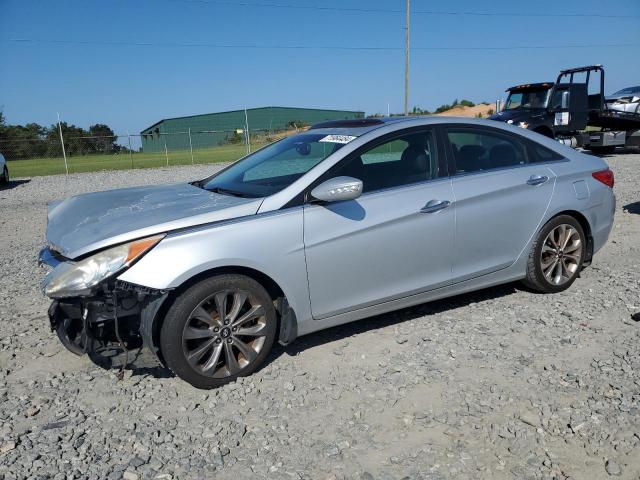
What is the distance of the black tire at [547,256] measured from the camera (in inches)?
178

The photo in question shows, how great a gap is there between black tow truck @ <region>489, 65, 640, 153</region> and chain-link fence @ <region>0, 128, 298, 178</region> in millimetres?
11848

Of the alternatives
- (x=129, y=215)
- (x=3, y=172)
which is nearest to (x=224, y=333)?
(x=129, y=215)

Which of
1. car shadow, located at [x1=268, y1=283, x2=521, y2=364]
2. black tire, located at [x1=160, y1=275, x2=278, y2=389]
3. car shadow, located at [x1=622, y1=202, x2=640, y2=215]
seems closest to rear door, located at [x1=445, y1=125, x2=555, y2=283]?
car shadow, located at [x1=268, y1=283, x2=521, y2=364]

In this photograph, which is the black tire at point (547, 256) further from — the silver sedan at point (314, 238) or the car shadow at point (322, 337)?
the car shadow at point (322, 337)

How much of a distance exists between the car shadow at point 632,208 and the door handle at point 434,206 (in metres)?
5.76

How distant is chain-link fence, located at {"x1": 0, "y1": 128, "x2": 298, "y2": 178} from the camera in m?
27.2

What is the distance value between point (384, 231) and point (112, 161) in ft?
97.2

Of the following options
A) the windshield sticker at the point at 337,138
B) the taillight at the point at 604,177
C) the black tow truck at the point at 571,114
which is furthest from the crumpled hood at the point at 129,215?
the black tow truck at the point at 571,114

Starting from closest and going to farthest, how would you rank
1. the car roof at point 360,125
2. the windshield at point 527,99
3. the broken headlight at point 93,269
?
1. the broken headlight at point 93,269
2. the car roof at point 360,125
3. the windshield at point 527,99

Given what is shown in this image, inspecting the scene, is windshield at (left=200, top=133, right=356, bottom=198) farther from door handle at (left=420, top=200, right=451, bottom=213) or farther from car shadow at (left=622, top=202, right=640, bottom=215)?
car shadow at (left=622, top=202, right=640, bottom=215)

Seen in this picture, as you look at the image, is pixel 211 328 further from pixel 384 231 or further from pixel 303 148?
pixel 303 148

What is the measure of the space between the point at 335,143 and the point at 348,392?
1780 millimetres

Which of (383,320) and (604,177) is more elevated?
(604,177)

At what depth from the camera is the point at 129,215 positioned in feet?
11.3
